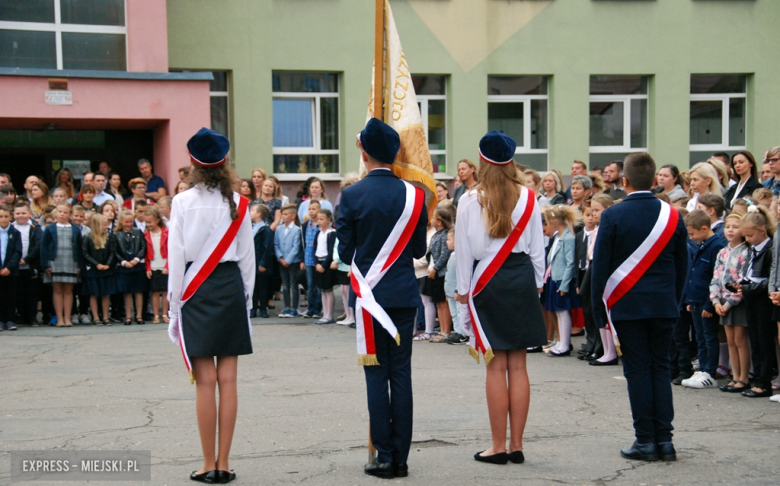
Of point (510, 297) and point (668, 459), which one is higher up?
point (510, 297)

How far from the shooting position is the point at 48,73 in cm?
1567

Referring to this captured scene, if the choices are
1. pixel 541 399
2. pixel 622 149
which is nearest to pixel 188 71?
pixel 622 149

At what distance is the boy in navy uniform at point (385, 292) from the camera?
17.5ft

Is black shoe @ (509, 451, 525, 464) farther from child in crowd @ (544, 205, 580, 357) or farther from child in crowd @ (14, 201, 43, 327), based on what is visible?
child in crowd @ (14, 201, 43, 327)

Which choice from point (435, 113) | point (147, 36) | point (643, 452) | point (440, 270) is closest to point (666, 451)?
point (643, 452)

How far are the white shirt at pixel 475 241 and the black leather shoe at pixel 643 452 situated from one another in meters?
1.18

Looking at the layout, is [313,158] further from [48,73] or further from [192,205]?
[192,205]

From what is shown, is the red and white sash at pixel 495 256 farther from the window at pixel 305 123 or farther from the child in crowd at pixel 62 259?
the window at pixel 305 123

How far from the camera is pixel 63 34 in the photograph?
16.3 metres

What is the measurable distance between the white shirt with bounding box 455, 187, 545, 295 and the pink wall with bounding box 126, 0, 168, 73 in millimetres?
12149

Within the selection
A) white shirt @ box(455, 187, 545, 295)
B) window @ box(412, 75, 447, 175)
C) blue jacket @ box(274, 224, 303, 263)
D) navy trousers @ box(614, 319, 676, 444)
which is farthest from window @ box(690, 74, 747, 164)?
white shirt @ box(455, 187, 545, 295)

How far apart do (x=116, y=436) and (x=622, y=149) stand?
16.1 meters

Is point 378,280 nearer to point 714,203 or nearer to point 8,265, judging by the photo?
point 714,203

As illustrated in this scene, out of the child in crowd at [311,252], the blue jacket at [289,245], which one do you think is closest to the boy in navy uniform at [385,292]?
the child in crowd at [311,252]
